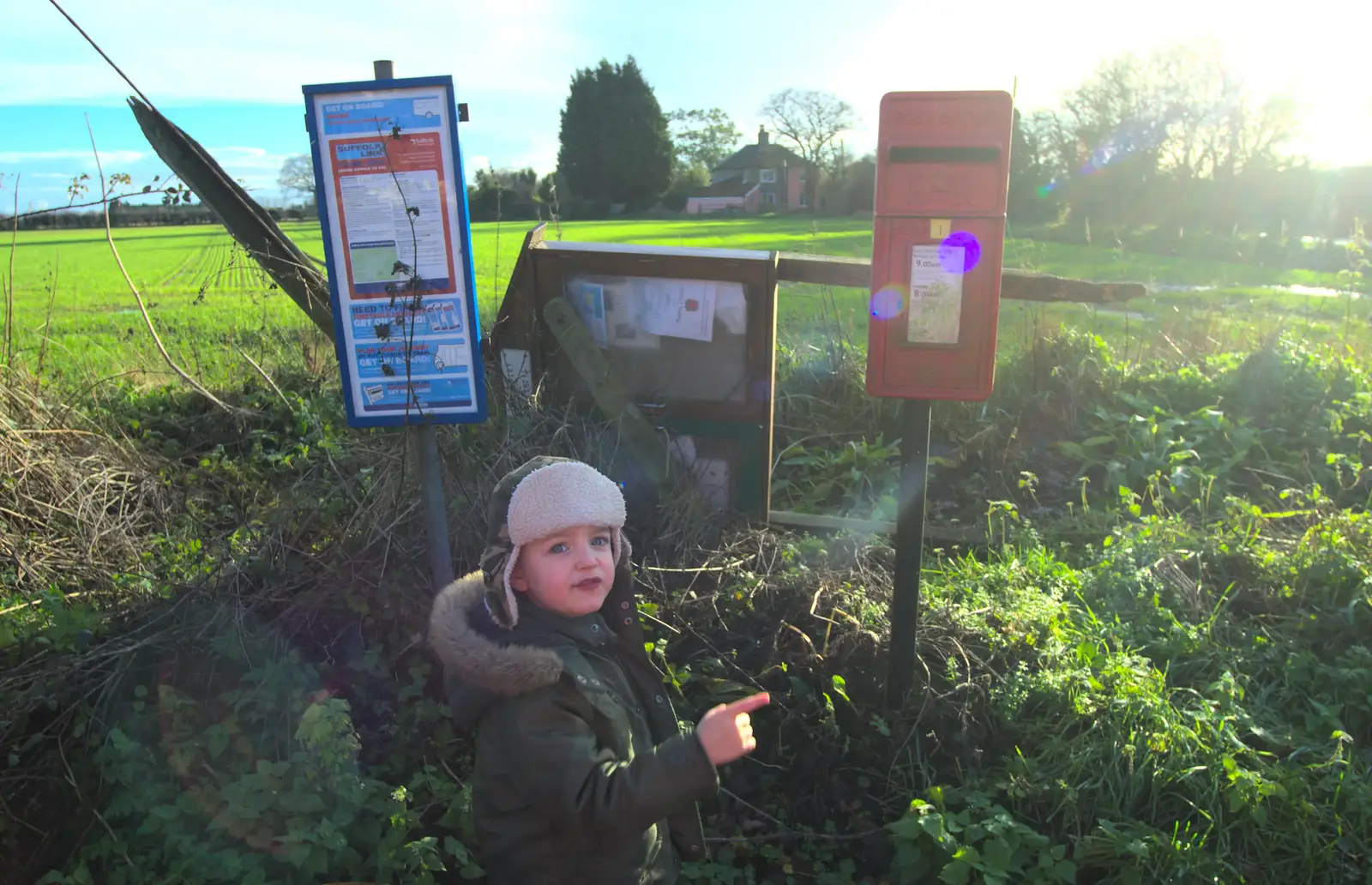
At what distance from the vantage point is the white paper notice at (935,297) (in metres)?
2.71

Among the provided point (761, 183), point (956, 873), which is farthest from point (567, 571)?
point (761, 183)

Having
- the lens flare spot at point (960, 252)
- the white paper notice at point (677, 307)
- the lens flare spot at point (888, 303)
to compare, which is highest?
the lens flare spot at point (960, 252)

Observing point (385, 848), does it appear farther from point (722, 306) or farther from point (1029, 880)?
point (722, 306)

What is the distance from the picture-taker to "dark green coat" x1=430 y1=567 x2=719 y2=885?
5.47 ft

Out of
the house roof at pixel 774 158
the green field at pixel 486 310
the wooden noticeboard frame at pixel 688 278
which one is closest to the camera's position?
the wooden noticeboard frame at pixel 688 278

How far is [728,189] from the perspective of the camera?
2275 cm

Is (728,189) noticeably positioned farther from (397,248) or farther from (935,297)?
(935,297)

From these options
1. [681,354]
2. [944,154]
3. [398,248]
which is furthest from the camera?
[681,354]

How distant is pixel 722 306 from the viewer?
4492mm

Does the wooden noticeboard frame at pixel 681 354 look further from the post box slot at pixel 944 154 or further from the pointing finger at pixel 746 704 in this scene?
the pointing finger at pixel 746 704

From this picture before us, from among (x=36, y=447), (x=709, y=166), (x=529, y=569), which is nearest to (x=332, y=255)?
(x=529, y=569)

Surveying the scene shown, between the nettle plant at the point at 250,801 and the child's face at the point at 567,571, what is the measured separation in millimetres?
1071

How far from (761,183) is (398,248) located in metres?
16.5

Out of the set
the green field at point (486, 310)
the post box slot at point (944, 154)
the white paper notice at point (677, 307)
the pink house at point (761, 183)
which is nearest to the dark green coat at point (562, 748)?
the post box slot at point (944, 154)
